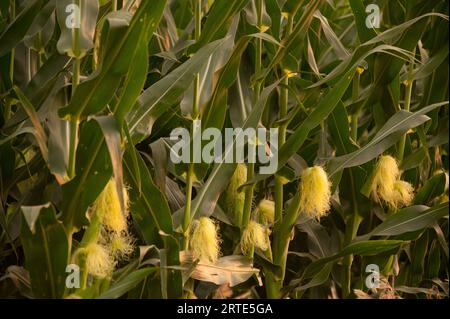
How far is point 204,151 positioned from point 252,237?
0.26 meters

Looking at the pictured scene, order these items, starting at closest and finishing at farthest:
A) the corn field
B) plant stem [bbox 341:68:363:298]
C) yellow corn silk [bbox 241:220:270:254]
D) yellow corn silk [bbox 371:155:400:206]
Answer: the corn field, yellow corn silk [bbox 241:220:270:254], yellow corn silk [bbox 371:155:400:206], plant stem [bbox 341:68:363:298]

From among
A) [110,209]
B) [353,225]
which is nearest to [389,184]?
[353,225]

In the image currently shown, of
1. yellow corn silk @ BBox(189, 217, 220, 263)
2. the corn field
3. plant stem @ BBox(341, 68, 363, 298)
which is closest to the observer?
the corn field

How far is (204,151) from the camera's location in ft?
5.93

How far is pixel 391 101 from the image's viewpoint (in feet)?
7.08

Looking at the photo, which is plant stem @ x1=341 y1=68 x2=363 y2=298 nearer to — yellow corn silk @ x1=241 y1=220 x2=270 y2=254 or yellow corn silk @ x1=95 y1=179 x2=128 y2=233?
yellow corn silk @ x1=241 y1=220 x2=270 y2=254

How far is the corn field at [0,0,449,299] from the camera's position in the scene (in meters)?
1.54

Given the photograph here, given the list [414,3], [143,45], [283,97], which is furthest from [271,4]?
[143,45]

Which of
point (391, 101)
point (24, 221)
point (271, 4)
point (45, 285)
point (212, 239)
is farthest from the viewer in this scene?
point (391, 101)

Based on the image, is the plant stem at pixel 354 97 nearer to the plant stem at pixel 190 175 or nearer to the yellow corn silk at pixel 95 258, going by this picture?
the plant stem at pixel 190 175

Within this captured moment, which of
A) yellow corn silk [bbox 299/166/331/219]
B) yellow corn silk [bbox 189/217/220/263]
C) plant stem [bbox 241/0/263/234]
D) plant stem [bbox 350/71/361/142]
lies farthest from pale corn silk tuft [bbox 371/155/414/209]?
yellow corn silk [bbox 189/217/220/263]

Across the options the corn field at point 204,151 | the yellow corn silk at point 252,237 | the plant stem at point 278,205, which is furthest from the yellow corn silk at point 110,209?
the plant stem at point 278,205

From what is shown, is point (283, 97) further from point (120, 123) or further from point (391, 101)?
point (120, 123)

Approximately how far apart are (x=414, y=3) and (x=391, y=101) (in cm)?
27
